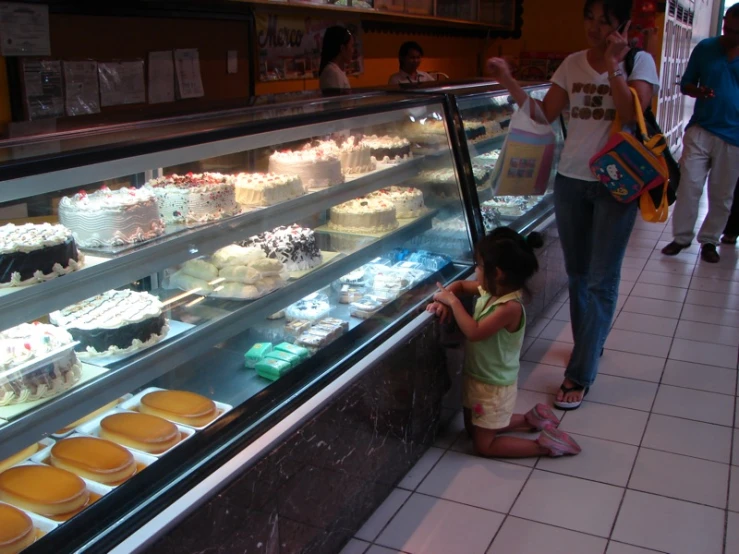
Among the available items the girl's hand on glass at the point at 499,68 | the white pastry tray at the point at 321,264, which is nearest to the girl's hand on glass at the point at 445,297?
the white pastry tray at the point at 321,264

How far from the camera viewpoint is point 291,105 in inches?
111

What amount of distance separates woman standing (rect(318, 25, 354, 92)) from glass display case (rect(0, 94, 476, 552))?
1.86 meters

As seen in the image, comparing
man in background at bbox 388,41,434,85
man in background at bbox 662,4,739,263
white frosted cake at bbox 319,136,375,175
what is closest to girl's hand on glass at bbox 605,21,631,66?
white frosted cake at bbox 319,136,375,175

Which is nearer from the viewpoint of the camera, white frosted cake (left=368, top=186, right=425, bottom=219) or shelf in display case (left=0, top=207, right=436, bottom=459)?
shelf in display case (left=0, top=207, right=436, bottom=459)

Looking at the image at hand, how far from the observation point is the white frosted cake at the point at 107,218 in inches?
85.5

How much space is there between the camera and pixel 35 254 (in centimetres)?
190

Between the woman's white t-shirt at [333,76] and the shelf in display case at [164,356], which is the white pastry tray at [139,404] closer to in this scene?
the shelf in display case at [164,356]

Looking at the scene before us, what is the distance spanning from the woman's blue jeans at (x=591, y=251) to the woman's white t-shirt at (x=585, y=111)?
105mm

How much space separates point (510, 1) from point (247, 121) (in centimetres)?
846

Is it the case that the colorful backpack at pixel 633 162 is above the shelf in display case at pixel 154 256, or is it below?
above

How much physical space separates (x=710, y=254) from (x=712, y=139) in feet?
3.22

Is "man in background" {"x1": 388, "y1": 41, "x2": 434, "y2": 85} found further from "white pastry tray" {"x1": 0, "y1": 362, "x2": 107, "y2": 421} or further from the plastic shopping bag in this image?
"white pastry tray" {"x1": 0, "y1": 362, "x2": 107, "y2": 421}

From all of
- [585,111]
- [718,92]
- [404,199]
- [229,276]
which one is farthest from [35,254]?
[718,92]

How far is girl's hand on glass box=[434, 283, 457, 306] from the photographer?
3054 mm
